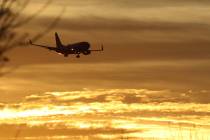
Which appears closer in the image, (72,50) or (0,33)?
(0,33)

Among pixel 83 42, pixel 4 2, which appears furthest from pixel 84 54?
pixel 4 2

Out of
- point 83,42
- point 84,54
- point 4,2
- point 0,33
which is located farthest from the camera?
point 83,42

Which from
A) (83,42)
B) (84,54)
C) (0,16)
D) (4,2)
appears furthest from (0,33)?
(83,42)

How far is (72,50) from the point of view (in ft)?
505

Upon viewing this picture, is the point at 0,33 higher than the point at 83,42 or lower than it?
lower

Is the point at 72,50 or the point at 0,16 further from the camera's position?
the point at 72,50

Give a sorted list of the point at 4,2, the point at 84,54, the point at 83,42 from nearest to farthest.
→ the point at 4,2 → the point at 84,54 → the point at 83,42

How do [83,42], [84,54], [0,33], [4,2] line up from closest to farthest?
[0,33], [4,2], [84,54], [83,42]

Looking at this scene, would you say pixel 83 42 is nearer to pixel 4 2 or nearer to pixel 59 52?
pixel 59 52

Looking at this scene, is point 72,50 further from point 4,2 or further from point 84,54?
point 4,2

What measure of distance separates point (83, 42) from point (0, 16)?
156978mm

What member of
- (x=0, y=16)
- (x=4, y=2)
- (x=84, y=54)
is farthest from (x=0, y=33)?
(x=84, y=54)

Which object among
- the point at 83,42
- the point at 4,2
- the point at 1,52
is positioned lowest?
the point at 1,52

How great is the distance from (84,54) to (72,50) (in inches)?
175
